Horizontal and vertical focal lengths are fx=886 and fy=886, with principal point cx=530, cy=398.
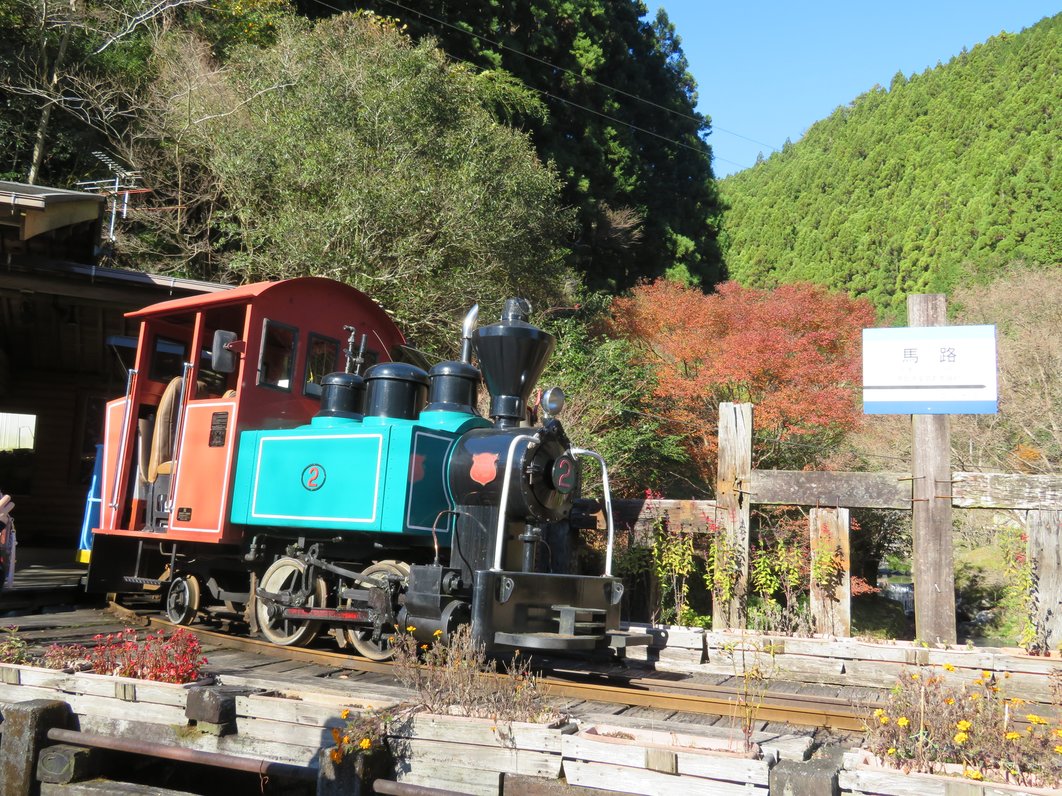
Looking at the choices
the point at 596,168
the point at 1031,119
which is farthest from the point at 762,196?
the point at 596,168

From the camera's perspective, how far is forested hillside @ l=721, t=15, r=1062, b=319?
29.4 metres

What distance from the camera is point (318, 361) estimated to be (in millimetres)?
7945

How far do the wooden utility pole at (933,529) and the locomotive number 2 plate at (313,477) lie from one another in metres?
4.39

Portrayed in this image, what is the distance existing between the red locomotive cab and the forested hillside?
73.8 ft

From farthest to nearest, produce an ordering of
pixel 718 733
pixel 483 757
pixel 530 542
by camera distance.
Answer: pixel 530 542 → pixel 718 733 → pixel 483 757

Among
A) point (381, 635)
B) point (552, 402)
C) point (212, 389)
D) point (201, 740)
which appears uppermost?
point (212, 389)

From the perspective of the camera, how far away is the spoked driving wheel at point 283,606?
682cm

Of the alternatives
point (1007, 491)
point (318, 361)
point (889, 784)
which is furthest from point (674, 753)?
point (318, 361)

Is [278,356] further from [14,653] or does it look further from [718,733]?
[718,733]

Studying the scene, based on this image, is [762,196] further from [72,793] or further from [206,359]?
[72,793]

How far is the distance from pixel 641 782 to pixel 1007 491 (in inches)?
168

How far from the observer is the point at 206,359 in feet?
26.4

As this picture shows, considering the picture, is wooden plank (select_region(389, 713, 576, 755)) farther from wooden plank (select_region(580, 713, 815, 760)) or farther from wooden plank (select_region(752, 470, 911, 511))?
wooden plank (select_region(752, 470, 911, 511))

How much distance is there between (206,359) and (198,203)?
33.3 ft
